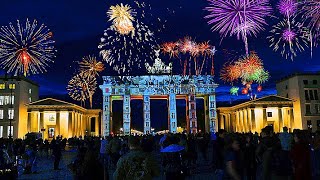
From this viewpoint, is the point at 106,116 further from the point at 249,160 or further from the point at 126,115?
the point at 249,160

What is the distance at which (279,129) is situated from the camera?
252 feet

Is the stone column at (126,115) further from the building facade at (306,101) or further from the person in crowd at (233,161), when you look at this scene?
the person in crowd at (233,161)

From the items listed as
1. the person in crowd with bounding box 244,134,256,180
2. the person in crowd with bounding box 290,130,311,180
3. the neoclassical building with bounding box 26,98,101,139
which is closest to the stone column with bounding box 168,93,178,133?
the neoclassical building with bounding box 26,98,101,139

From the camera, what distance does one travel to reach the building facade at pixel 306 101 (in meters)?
73.9

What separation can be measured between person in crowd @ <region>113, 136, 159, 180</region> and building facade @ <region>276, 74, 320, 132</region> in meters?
74.3

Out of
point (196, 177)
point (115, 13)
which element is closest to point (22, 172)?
point (196, 177)

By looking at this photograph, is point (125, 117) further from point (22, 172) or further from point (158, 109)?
point (158, 109)

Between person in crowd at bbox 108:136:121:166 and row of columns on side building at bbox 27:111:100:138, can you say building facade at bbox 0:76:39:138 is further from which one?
person in crowd at bbox 108:136:121:166

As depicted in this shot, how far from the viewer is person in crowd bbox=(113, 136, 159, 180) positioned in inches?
240

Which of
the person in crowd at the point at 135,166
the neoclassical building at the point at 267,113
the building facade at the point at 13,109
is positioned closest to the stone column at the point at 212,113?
the neoclassical building at the point at 267,113

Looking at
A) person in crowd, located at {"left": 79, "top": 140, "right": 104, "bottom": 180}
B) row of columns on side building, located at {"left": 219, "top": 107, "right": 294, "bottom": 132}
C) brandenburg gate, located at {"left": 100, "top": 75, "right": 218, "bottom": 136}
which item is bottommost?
person in crowd, located at {"left": 79, "top": 140, "right": 104, "bottom": 180}

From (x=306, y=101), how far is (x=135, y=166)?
75.1m

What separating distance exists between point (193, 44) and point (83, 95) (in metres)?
23.6

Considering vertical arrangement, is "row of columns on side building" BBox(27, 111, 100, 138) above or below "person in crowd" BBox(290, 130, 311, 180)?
above
